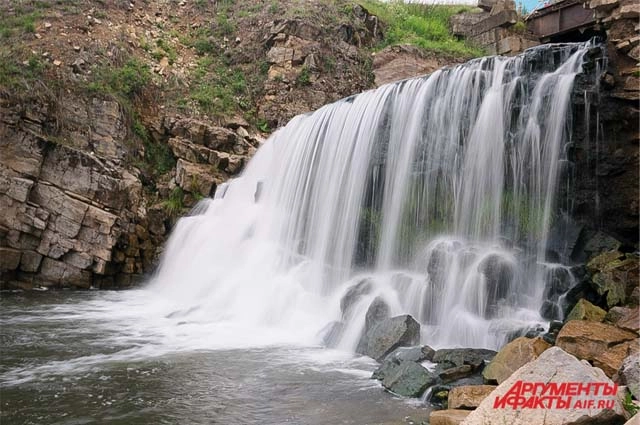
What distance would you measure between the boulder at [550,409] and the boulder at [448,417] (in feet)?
0.99

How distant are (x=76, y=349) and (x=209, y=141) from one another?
28.3 feet

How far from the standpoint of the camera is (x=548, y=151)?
8.34m

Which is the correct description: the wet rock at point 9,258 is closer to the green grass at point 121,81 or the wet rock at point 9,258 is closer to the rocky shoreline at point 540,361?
the green grass at point 121,81

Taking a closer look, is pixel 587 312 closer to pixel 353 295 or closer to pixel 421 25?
pixel 353 295

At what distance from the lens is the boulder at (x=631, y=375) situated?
4.31 m

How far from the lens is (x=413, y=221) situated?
31.4 feet

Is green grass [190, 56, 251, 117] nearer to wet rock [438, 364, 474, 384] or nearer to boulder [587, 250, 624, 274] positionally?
boulder [587, 250, 624, 274]

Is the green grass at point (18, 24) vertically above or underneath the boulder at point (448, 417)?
above

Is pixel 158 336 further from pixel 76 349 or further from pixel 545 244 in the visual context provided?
pixel 545 244

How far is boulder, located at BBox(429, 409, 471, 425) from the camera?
4427 mm

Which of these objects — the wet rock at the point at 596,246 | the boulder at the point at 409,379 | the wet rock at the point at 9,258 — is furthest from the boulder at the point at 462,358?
the wet rock at the point at 9,258

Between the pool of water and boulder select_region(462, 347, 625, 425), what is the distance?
3.08 feet

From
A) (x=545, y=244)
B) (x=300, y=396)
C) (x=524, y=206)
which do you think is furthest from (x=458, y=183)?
(x=300, y=396)

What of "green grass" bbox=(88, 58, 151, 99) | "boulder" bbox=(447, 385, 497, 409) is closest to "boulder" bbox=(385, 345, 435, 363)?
"boulder" bbox=(447, 385, 497, 409)
